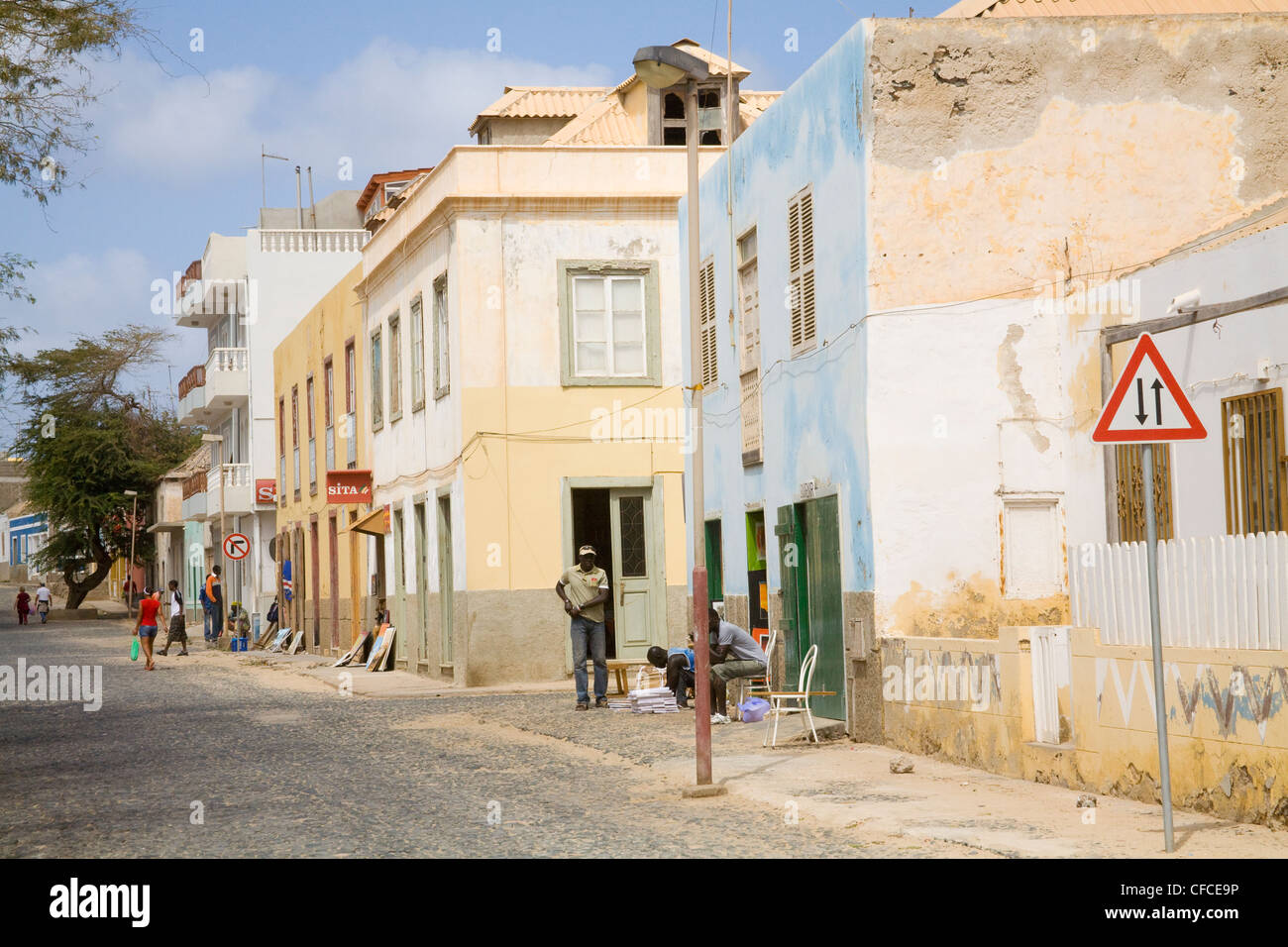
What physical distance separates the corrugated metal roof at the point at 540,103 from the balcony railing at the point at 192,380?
2654 cm

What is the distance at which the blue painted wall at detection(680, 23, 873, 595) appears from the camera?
15336 millimetres

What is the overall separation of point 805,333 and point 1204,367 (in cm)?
489

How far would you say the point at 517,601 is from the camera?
25094 millimetres

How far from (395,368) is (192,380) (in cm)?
3145

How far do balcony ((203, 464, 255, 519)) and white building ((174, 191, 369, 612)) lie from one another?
0.13 feet

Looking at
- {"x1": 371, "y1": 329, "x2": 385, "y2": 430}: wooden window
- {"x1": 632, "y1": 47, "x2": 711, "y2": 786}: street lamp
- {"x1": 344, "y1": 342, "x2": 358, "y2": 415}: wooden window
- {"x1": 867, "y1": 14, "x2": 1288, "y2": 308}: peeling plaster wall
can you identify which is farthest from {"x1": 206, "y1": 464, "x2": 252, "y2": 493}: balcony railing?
{"x1": 632, "y1": 47, "x2": 711, "y2": 786}: street lamp

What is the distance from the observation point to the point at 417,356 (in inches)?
1135

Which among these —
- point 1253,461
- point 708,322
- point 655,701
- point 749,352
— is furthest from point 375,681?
point 1253,461

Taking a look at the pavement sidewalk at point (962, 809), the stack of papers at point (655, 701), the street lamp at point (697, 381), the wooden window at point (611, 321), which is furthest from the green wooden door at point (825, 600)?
the wooden window at point (611, 321)

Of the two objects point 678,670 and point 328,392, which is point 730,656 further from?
point 328,392

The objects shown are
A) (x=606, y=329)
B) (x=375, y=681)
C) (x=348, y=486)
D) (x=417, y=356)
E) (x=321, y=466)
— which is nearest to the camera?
(x=606, y=329)

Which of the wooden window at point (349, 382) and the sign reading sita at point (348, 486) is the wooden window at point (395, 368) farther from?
the wooden window at point (349, 382)

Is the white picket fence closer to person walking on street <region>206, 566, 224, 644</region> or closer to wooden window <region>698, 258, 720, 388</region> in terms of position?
wooden window <region>698, 258, 720, 388</region>
